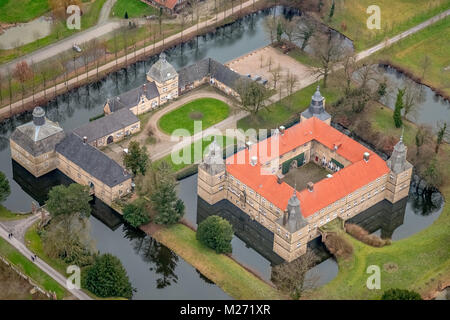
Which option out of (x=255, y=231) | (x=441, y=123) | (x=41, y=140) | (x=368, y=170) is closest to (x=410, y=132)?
(x=441, y=123)

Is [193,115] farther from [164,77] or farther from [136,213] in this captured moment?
[136,213]

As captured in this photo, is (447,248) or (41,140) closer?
(447,248)

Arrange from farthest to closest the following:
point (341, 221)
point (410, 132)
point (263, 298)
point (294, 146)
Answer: point (410, 132) < point (294, 146) < point (341, 221) < point (263, 298)

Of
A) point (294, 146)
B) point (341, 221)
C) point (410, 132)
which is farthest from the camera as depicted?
point (410, 132)

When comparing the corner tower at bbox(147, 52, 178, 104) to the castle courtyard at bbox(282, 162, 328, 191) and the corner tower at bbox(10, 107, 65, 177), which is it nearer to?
the corner tower at bbox(10, 107, 65, 177)

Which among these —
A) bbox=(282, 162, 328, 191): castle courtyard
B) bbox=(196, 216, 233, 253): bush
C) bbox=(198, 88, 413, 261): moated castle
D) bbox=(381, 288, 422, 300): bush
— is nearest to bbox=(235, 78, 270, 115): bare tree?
bbox=(198, 88, 413, 261): moated castle

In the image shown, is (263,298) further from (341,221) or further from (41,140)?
(41,140)

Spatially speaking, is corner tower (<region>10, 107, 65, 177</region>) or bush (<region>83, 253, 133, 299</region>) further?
corner tower (<region>10, 107, 65, 177</region>)
